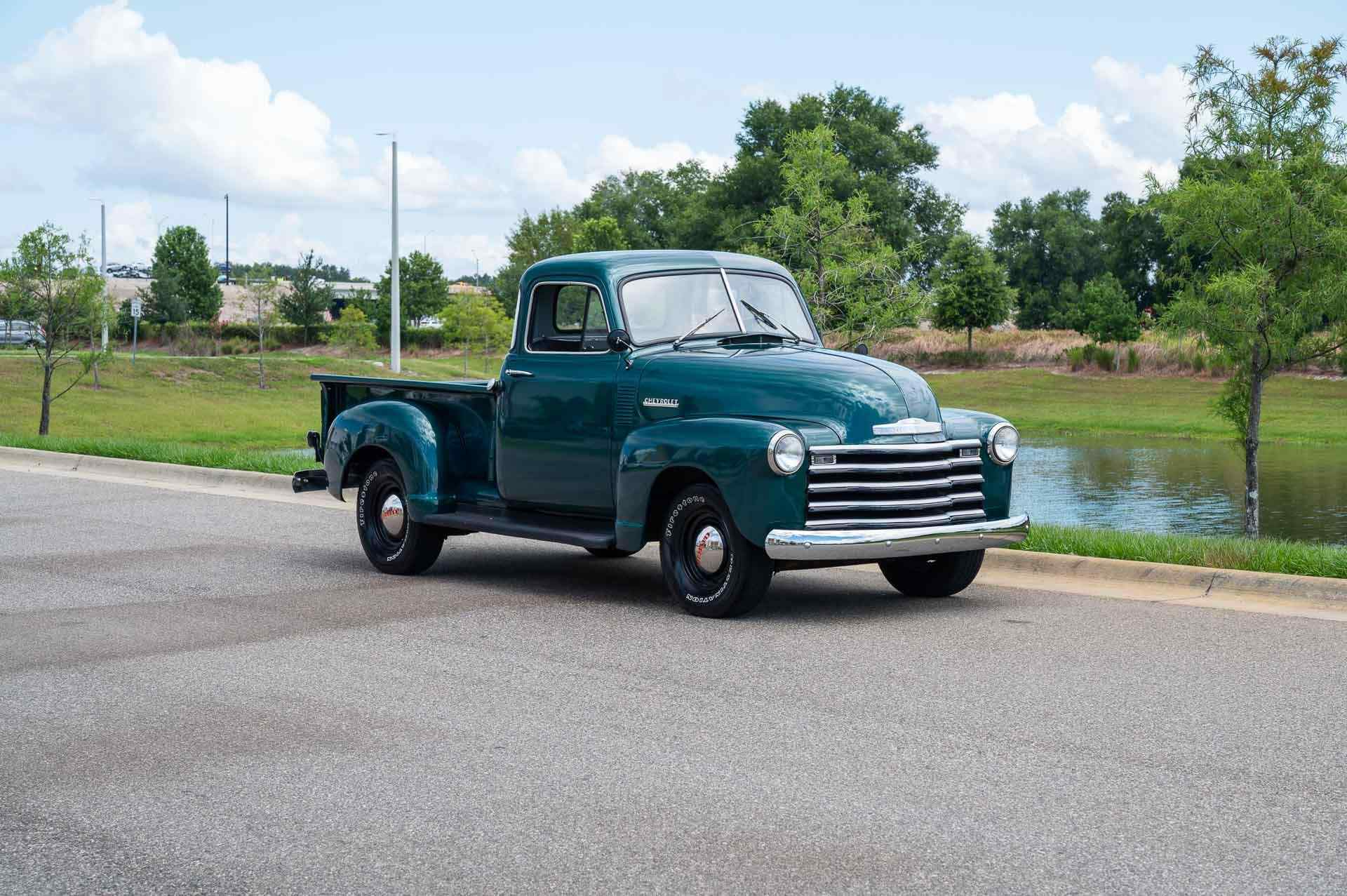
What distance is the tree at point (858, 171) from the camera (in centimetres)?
6788

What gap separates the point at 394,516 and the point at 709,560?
118 inches

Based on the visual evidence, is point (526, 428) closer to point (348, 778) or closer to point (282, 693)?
point (282, 693)

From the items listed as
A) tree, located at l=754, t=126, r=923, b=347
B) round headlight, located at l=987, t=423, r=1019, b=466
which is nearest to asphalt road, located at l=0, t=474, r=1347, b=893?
round headlight, located at l=987, t=423, r=1019, b=466

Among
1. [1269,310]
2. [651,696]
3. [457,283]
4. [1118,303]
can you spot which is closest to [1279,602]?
[651,696]

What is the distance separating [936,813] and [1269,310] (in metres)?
15.6

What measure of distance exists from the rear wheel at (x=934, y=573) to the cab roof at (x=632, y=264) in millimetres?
2171

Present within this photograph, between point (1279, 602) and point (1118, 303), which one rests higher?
point (1118, 303)

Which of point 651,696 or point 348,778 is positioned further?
point 651,696

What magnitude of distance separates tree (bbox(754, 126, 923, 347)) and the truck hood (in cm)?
1877

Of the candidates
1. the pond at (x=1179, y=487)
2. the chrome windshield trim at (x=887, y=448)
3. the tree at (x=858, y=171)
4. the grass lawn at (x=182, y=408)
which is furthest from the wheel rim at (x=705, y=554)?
the tree at (x=858, y=171)

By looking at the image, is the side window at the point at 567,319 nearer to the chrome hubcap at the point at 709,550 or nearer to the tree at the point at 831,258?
the chrome hubcap at the point at 709,550

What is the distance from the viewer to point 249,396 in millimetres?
48188

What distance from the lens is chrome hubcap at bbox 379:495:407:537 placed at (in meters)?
10.9

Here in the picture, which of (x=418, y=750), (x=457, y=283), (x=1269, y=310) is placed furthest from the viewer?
(x=457, y=283)
